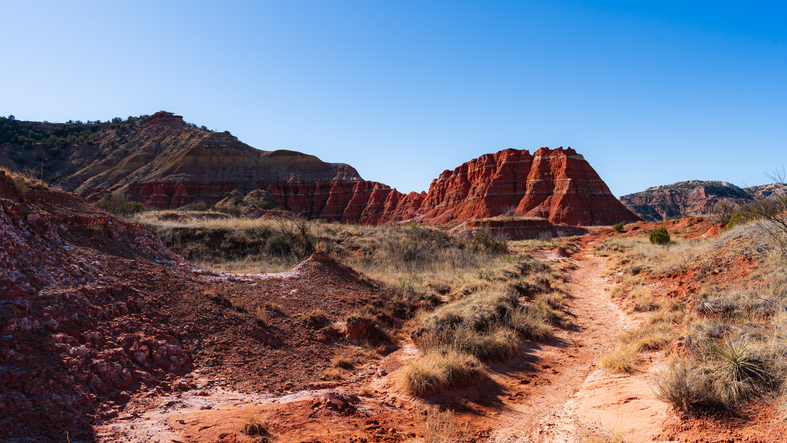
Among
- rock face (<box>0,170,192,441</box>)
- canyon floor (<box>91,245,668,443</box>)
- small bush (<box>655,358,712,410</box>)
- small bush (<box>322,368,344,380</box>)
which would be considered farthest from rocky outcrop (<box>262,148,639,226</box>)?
small bush (<box>655,358,712,410</box>)

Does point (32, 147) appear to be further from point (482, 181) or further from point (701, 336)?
point (701, 336)

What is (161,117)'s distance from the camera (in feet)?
246

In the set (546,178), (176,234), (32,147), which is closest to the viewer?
(176,234)

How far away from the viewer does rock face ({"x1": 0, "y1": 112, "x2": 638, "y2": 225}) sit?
190ft

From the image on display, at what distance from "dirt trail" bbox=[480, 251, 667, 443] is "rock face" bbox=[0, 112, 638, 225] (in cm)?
5276

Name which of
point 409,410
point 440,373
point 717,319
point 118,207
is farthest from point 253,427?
point 118,207

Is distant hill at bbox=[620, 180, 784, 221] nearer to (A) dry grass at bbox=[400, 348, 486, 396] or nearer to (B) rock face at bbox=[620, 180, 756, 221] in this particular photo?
(B) rock face at bbox=[620, 180, 756, 221]

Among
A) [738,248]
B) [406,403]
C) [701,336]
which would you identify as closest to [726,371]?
[701,336]

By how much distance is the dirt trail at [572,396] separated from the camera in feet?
13.5

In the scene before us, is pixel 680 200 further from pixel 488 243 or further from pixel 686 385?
pixel 686 385

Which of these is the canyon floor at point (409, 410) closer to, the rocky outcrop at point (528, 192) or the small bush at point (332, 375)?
the small bush at point (332, 375)

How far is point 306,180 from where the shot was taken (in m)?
71.8

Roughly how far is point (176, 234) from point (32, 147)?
6826 cm

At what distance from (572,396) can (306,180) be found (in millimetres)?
69962
